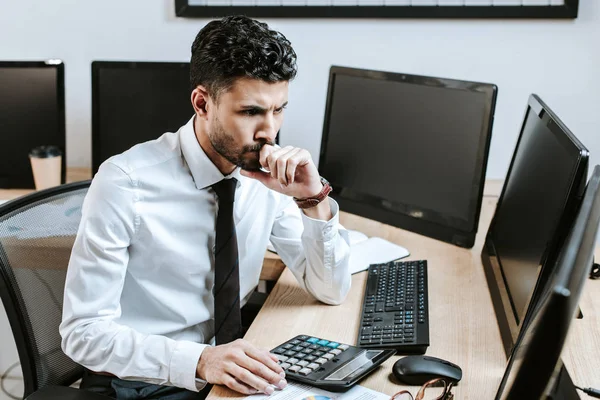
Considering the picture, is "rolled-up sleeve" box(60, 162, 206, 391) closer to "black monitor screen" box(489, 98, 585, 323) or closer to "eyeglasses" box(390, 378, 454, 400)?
"eyeglasses" box(390, 378, 454, 400)

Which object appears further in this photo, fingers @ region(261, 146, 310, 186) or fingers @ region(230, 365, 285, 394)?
fingers @ region(261, 146, 310, 186)

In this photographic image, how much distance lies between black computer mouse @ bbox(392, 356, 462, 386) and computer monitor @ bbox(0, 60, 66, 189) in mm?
1495

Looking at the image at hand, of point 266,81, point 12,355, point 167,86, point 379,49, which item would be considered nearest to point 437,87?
point 379,49

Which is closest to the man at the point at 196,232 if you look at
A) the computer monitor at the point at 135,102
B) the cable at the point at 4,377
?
the computer monitor at the point at 135,102

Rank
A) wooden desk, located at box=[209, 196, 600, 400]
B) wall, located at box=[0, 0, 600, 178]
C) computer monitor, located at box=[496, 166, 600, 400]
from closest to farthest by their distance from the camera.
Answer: computer monitor, located at box=[496, 166, 600, 400], wooden desk, located at box=[209, 196, 600, 400], wall, located at box=[0, 0, 600, 178]

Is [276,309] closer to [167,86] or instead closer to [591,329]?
[591,329]

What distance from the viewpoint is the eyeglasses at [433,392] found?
3.59 ft

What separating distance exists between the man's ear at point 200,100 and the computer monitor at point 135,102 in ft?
2.55

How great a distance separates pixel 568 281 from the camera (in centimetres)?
67

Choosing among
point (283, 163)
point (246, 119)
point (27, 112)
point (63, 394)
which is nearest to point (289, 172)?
point (283, 163)

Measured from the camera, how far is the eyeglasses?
110cm

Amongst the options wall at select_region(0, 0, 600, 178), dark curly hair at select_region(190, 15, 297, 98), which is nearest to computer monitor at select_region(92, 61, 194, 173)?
wall at select_region(0, 0, 600, 178)

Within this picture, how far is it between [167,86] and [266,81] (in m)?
0.93

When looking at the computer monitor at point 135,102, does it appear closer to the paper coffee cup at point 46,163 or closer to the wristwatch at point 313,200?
the paper coffee cup at point 46,163
